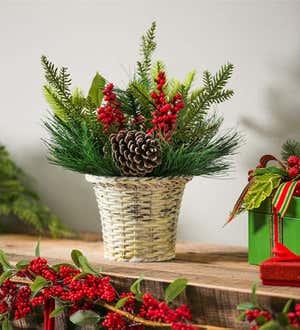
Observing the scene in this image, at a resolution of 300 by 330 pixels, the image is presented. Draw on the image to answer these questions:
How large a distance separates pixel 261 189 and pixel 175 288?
278mm

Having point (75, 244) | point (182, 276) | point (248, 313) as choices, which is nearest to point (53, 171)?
point (75, 244)

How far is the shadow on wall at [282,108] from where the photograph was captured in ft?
5.00

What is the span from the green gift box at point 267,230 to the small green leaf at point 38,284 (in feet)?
1.36

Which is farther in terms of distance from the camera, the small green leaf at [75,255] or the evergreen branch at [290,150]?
the evergreen branch at [290,150]

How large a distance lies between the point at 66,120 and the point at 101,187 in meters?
0.16

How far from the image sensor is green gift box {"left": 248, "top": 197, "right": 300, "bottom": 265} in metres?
1.27

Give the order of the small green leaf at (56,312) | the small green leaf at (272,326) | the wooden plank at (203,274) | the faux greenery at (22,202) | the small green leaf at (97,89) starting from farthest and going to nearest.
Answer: the faux greenery at (22,202) < the small green leaf at (97,89) < the small green leaf at (56,312) < the wooden plank at (203,274) < the small green leaf at (272,326)

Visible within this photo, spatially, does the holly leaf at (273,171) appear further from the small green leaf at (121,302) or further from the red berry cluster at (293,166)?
the small green leaf at (121,302)

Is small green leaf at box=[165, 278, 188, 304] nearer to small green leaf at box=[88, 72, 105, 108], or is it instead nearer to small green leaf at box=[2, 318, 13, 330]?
small green leaf at box=[2, 318, 13, 330]

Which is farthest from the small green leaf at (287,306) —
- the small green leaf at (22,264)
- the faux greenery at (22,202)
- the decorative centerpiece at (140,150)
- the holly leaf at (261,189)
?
the faux greenery at (22,202)

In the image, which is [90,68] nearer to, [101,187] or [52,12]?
[52,12]

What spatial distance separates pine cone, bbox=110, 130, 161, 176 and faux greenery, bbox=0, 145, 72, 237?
501 mm

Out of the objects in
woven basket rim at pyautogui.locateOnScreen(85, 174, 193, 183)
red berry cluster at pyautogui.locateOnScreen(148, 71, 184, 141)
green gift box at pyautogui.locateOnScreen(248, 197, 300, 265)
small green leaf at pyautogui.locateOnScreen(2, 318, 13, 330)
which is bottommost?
small green leaf at pyautogui.locateOnScreen(2, 318, 13, 330)

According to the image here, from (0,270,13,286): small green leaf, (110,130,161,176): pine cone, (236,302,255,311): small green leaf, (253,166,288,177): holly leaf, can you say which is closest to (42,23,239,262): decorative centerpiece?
(110,130,161,176): pine cone
